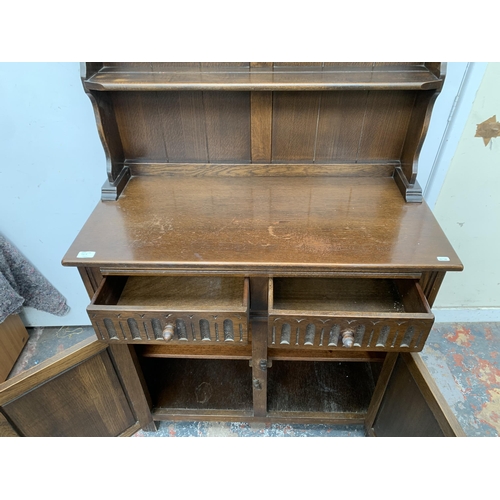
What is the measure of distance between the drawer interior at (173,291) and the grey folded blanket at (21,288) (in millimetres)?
717

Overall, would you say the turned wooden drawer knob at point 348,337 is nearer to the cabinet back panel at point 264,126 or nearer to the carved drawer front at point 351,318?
the carved drawer front at point 351,318

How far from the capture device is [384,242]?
0.98 metres

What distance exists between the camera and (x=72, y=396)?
3.63ft

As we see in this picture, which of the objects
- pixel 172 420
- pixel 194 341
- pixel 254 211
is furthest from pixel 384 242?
pixel 172 420

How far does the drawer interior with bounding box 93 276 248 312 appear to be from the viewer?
1.07 meters

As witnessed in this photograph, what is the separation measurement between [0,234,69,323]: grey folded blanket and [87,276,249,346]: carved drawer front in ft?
2.41

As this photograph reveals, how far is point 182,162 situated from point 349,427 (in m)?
1.19

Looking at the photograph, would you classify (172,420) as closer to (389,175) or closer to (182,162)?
(182,162)

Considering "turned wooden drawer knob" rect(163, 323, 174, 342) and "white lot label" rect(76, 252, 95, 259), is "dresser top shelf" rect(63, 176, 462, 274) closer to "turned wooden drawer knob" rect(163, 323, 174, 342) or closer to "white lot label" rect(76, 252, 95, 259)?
"white lot label" rect(76, 252, 95, 259)

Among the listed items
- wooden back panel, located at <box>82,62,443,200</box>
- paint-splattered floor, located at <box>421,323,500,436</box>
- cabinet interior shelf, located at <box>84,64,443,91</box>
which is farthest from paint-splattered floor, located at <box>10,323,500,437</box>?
cabinet interior shelf, located at <box>84,64,443,91</box>

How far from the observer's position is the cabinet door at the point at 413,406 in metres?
0.90

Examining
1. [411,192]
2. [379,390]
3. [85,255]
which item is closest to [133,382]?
[85,255]

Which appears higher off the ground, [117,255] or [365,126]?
[365,126]

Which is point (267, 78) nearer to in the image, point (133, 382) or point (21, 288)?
point (133, 382)
